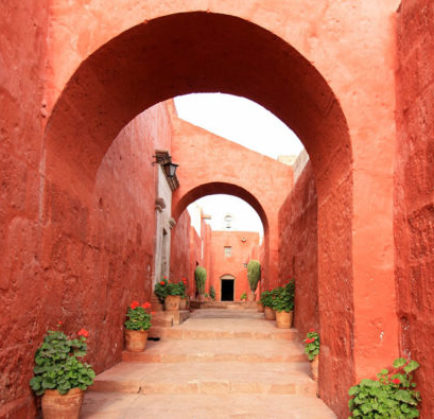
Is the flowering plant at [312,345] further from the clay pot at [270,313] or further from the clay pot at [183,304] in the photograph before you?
the clay pot at [183,304]

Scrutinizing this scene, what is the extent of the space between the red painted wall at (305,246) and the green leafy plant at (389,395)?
2.59 m

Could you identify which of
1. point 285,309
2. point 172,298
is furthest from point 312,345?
point 172,298

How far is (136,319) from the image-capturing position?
652cm

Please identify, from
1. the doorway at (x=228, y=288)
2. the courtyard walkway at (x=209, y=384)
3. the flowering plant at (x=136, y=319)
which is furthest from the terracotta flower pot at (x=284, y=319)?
the doorway at (x=228, y=288)

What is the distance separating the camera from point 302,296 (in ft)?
23.5

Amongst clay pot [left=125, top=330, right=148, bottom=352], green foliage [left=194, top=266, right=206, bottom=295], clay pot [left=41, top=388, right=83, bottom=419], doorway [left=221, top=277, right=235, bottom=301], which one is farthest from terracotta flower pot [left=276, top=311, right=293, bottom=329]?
doorway [left=221, top=277, right=235, bottom=301]

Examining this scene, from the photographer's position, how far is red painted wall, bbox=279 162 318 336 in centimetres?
607

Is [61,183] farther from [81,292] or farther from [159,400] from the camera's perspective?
[159,400]

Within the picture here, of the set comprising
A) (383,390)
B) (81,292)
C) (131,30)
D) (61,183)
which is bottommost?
(383,390)

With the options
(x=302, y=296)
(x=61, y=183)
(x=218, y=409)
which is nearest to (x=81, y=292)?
(x=61, y=183)

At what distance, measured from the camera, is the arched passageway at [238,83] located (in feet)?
12.4

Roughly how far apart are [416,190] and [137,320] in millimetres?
4544

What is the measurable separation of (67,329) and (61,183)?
134 centimetres

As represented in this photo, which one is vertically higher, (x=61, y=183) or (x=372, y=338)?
(x=61, y=183)
